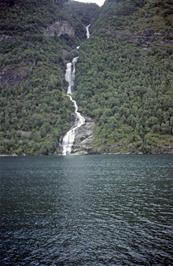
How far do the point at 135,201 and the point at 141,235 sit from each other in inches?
752

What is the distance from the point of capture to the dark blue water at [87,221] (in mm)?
34031

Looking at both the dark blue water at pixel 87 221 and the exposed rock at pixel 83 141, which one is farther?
the exposed rock at pixel 83 141

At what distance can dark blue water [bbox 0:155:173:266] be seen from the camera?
34031 mm

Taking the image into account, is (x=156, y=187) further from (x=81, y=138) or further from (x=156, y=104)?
(x=156, y=104)

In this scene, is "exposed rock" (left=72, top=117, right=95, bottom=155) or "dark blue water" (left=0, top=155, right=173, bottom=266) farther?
"exposed rock" (left=72, top=117, right=95, bottom=155)

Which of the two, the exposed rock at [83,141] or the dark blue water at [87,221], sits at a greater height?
the exposed rock at [83,141]

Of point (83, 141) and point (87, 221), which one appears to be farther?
point (83, 141)

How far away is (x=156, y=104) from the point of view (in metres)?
200

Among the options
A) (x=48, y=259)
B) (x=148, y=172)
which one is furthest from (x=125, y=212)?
(x=148, y=172)

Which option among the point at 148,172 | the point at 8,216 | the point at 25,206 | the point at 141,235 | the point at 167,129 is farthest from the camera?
the point at 167,129

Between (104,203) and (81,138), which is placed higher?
(81,138)

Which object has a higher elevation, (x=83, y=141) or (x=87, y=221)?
(x=83, y=141)

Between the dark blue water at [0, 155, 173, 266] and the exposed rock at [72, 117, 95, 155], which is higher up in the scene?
the exposed rock at [72, 117, 95, 155]

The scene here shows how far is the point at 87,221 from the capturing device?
4706 centimetres
